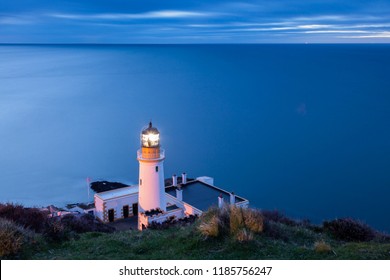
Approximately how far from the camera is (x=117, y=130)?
44.8 meters

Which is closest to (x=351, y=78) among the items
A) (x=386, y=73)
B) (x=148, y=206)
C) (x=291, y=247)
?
(x=386, y=73)

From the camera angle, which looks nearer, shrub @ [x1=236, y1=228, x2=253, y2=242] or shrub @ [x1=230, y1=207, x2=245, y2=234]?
shrub @ [x1=236, y1=228, x2=253, y2=242]

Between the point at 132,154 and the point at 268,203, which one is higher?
the point at 132,154

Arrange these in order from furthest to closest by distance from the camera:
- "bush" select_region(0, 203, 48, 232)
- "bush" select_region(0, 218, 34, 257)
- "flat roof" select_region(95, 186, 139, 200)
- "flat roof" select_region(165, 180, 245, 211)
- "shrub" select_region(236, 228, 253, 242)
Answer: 1. "flat roof" select_region(95, 186, 139, 200)
2. "flat roof" select_region(165, 180, 245, 211)
3. "bush" select_region(0, 203, 48, 232)
4. "shrub" select_region(236, 228, 253, 242)
5. "bush" select_region(0, 218, 34, 257)

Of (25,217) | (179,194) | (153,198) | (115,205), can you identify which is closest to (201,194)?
(179,194)

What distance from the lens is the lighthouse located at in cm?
1530

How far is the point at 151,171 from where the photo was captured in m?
15.6

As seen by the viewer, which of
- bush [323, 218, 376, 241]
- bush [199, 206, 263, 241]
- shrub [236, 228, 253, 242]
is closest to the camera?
shrub [236, 228, 253, 242]

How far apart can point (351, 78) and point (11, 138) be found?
65.7m

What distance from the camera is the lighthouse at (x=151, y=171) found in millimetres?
15305

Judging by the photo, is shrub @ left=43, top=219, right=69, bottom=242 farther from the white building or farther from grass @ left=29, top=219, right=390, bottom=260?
→ the white building

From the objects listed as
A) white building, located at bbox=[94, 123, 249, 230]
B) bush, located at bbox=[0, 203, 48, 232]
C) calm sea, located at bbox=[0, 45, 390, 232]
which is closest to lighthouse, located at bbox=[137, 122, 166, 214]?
white building, located at bbox=[94, 123, 249, 230]

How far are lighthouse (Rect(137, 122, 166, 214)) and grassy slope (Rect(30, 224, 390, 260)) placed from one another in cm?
820

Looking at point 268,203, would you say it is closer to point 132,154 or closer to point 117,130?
point 132,154
